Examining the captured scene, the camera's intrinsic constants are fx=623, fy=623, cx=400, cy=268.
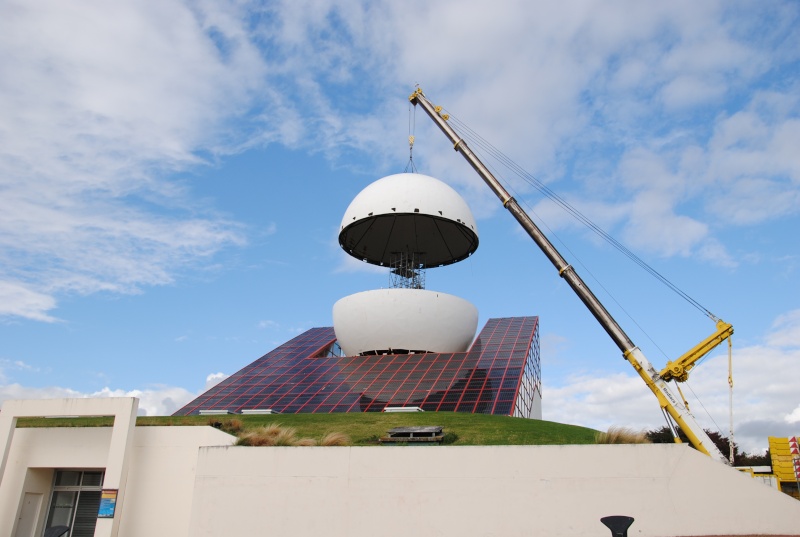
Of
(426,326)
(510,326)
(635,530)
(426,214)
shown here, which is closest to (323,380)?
(426,326)

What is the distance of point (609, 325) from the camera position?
2127 centimetres

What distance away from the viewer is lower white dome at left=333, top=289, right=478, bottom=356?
3494 cm

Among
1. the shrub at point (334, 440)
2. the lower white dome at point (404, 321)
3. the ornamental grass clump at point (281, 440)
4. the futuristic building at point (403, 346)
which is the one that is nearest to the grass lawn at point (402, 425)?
the shrub at point (334, 440)

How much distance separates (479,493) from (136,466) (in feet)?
33.1

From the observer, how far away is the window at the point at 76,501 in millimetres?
19188

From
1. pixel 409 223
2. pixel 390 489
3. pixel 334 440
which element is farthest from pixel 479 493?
pixel 409 223

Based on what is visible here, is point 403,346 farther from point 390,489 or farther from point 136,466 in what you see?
point 390,489

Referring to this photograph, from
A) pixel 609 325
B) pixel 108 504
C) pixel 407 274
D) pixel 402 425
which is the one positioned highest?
pixel 407 274

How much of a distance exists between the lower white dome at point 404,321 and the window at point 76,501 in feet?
59.3

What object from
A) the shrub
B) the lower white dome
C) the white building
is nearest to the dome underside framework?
the lower white dome

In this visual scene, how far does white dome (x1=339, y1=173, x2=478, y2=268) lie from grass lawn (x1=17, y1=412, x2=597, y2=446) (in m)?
14.9

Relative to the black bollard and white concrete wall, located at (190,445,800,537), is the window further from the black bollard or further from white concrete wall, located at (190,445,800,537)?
the black bollard

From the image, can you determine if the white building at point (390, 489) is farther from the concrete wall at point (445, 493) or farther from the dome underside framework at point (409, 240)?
the dome underside framework at point (409, 240)

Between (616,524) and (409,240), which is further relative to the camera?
(409,240)
